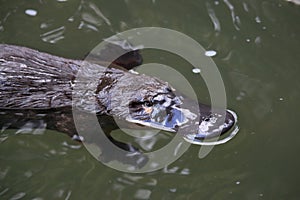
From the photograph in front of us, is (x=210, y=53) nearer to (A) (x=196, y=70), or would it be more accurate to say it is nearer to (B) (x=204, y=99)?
(A) (x=196, y=70)

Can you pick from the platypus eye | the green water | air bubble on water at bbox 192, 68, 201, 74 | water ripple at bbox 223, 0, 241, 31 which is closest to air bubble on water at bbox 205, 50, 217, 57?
the green water

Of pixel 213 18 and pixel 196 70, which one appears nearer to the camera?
pixel 196 70

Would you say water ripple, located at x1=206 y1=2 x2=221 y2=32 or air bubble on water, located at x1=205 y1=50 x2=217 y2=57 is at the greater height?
water ripple, located at x1=206 y1=2 x2=221 y2=32


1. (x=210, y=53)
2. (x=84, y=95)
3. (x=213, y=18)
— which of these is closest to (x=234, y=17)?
(x=213, y=18)

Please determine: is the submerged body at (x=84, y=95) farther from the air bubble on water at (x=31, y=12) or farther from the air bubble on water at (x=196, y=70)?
the air bubble on water at (x=31, y=12)

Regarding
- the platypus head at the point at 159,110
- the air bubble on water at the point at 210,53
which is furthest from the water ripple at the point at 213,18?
the platypus head at the point at 159,110

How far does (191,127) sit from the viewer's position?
2.89 metres

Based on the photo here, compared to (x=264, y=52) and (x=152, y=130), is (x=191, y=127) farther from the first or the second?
(x=264, y=52)

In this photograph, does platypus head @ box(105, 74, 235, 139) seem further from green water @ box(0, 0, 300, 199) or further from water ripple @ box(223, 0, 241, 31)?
water ripple @ box(223, 0, 241, 31)

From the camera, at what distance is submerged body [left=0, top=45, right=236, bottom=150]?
9.16ft

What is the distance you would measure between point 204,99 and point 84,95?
29.7 inches

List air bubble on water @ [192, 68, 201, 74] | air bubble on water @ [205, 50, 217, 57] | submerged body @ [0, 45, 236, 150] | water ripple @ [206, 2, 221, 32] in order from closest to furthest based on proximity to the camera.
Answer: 1. submerged body @ [0, 45, 236, 150]
2. air bubble on water @ [192, 68, 201, 74]
3. air bubble on water @ [205, 50, 217, 57]
4. water ripple @ [206, 2, 221, 32]

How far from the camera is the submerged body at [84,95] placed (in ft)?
9.16

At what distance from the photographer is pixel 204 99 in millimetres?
3150
